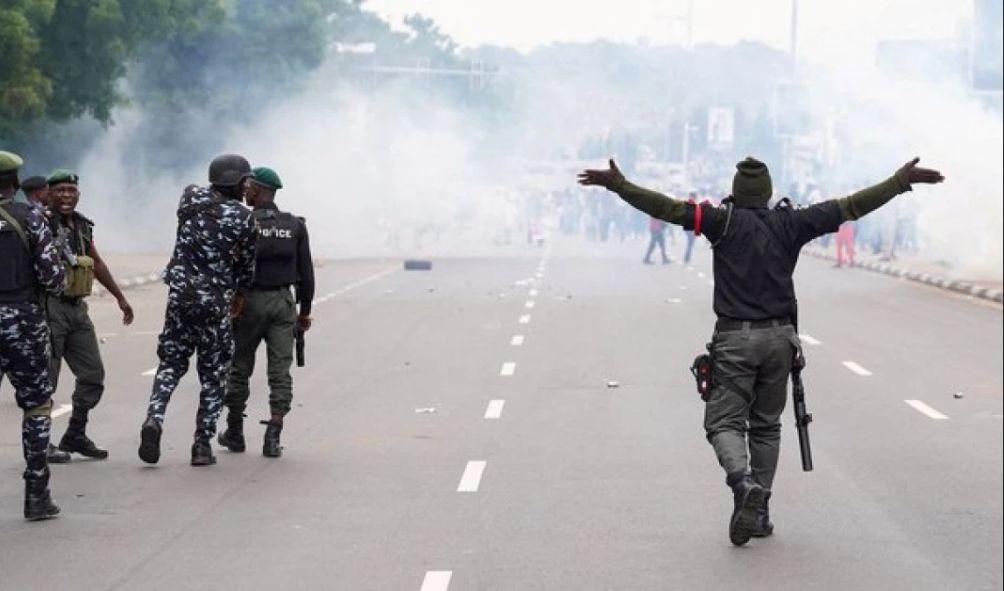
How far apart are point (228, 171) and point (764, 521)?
12.6 ft

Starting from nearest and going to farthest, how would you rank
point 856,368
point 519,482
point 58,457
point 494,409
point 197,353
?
point 197,353 → point 519,482 → point 58,457 → point 494,409 → point 856,368

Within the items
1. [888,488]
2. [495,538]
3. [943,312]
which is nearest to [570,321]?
[943,312]

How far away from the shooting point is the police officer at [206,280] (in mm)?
11984

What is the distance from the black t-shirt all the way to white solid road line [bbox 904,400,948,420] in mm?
6850

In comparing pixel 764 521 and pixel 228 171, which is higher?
pixel 228 171

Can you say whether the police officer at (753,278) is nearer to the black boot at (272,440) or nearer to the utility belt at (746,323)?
the utility belt at (746,323)

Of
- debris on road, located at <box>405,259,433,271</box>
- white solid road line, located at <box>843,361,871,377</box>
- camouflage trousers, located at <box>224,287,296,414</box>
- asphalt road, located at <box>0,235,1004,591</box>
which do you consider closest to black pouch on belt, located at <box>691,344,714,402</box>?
asphalt road, located at <box>0,235,1004,591</box>

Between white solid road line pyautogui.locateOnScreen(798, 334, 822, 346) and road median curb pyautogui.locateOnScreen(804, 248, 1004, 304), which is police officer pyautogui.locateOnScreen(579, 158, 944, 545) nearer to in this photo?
white solid road line pyautogui.locateOnScreen(798, 334, 822, 346)

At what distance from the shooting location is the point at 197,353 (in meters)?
12.2

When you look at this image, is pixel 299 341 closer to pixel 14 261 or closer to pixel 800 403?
pixel 14 261

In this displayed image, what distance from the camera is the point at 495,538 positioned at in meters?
10.3

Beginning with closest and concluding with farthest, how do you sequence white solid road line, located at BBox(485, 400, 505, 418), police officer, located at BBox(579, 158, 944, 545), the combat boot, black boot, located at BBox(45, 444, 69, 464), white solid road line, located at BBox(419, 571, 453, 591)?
white solid road line, located at BBox(419, 571, 453, 591), police officer, located at BBox(579, 158, 944, 545), black boot, located at BBox(45, 444, 69, 464), the combat boot, white solid road line, located at BBox(485, 400, 505, 418)

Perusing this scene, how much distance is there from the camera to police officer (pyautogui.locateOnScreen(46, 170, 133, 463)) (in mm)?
11852

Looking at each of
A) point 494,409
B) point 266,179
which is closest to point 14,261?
point 266,179
